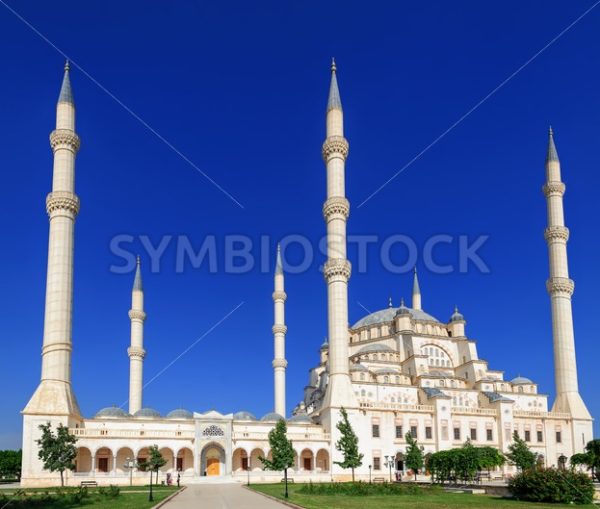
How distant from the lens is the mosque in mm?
46188

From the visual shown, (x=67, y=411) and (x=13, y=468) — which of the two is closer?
(x=67, y=411)

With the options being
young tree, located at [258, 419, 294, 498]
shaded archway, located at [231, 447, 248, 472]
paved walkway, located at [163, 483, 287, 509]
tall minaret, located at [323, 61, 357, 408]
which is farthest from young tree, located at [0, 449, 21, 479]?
paved walkway, located at [163, 483, 287, 509]

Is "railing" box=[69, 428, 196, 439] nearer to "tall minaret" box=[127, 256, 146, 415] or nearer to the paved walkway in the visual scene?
"tall minaret" box=[127, 256, 146, 415]

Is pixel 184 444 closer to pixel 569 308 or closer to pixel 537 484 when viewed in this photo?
pixel 537 484

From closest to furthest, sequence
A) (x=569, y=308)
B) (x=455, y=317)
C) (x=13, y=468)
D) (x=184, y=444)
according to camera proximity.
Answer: (x=184, y=444), (x=569, y=308), (x=13, y=468), (x=455, y=317)

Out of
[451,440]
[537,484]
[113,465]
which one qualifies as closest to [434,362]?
[451,440]

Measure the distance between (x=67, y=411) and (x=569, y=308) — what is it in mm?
44663

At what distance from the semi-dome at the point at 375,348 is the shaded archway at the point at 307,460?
1593cm

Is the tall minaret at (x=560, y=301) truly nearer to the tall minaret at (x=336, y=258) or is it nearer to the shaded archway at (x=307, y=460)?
the tall minaret at (x=336, y=258)

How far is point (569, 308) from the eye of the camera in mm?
62375

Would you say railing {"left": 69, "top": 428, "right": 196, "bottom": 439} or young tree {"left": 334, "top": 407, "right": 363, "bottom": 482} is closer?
young tree {"left": 334, "top": 407, "right": 363, "bottom": 482}

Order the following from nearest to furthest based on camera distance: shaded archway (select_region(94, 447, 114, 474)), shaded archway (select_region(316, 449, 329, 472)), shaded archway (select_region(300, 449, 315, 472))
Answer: shaded archway (select_region(94, 447, 114, 474)) → shaded archway (select_region(316, 449, 329, 472)) → shaded archway (select_region(300, 449, 315, 472))

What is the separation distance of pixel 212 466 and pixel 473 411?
2368cm

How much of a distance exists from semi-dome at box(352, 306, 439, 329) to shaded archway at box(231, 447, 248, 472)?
25.0 metres
